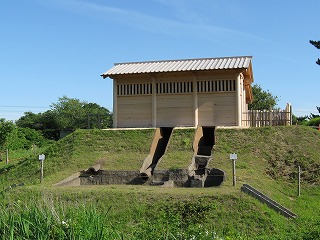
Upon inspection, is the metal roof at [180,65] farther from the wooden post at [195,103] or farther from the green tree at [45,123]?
the green tree at [45,123]

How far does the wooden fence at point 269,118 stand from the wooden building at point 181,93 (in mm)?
625

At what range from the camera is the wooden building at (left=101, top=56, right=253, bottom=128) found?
911 inches

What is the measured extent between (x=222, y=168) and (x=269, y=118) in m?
6.82

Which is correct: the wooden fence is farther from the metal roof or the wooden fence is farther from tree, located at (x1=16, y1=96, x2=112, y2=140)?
tree, located at (x1=16, y1=96, x2=112, y2=140)

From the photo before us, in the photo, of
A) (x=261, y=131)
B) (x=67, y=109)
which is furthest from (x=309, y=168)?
(x=67, y=109)

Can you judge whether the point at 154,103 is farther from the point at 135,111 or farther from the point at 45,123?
the point at 45,123

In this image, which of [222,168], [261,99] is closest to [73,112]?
[261,99]

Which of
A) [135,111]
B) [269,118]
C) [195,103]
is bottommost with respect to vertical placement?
[269,118]

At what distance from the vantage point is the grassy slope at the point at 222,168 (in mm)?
12617

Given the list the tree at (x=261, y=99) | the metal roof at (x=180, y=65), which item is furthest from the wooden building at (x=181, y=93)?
the tree at (x=261, y=99)

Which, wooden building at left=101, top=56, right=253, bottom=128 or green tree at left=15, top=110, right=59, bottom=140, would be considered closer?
wooden building at left=101, top=56, right=253, bottom=128

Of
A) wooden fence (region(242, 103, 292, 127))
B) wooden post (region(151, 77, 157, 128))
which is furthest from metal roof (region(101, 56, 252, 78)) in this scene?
wooden fence (region(242, 103, 292, 127))

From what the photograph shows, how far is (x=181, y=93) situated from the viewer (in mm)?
23766

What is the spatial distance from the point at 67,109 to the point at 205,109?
39998mm
